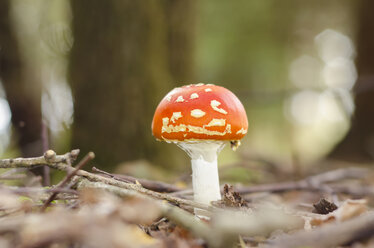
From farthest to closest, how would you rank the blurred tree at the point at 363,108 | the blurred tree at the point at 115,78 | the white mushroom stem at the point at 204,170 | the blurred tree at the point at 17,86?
the blurred tree at the point at 363,108 < the blurred tree at the point at 17,86 < the blurred tree at the point at 115,78 < the white mushroom stem at the point at 204,170

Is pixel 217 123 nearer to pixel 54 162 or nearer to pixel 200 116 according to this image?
pixel 200 116

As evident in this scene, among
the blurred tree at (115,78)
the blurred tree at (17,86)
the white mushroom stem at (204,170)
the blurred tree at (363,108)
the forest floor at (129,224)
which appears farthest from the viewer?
the blurred tree at (363,108)

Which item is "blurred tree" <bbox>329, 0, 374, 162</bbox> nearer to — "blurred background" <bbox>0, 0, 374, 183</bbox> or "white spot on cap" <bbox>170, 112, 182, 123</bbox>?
"blurred background" <bbox>0, 0, 374, 183</bbox>

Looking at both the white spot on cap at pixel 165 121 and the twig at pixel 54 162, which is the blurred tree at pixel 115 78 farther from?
the twig at pixel 54 162

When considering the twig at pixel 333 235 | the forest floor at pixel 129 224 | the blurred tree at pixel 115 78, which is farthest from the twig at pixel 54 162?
the blurred tree at pixel 115 78

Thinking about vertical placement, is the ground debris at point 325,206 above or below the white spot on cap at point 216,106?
below

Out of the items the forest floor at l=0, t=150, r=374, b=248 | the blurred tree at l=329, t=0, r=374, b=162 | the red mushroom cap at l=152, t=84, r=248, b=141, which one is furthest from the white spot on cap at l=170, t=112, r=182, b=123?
the blurred tree at l=329, t=0, r=374, b=162

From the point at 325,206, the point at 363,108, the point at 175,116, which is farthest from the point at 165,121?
the point at 363,108
